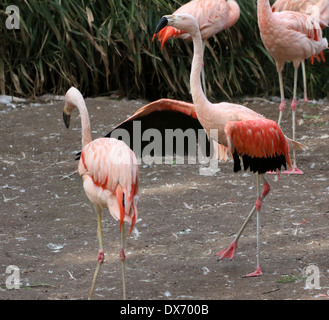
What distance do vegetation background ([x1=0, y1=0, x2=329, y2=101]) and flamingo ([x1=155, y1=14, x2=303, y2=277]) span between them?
3.55 meters

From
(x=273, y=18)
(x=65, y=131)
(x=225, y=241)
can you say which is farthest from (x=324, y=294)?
(x=65, y=131)

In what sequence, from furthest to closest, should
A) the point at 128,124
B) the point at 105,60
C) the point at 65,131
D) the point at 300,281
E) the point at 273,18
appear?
the point at 105,60
the point at 65,131
the point at 273,18
the point at 128,124
the point at 300,281

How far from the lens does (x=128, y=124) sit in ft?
14.6

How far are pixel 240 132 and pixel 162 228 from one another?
113 cm

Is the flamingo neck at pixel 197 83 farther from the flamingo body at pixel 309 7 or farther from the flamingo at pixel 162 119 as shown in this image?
the flamingo body at pixel 309 7

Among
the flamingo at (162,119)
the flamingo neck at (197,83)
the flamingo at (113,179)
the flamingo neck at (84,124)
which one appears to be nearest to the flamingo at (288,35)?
the flamingo at (162,119)

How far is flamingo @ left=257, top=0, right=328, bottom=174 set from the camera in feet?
19.3

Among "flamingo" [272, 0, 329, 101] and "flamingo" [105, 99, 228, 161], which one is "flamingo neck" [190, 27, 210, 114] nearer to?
"flamingo" [105, 99, 228, 161]

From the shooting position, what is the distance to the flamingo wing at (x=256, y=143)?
3.96m

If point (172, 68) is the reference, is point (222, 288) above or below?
below

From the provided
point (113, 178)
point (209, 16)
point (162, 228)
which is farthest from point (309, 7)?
point (113, 178)

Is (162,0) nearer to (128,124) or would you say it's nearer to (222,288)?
(128,124)

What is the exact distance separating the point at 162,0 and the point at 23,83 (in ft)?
6.61

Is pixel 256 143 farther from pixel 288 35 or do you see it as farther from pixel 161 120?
pixel 288 35
